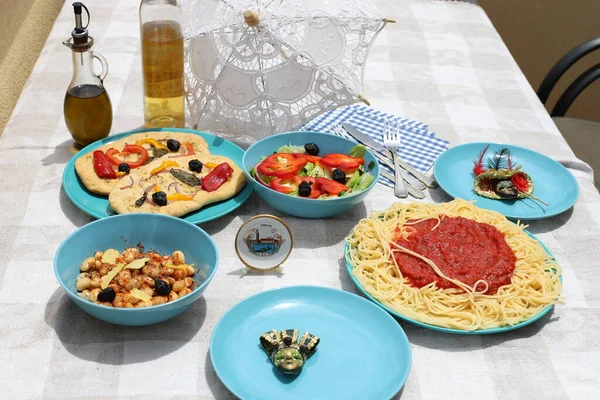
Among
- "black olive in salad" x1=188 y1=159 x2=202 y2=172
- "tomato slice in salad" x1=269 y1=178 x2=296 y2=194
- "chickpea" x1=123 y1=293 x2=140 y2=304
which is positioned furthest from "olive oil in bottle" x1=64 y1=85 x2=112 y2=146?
"chickpea" x1=123 y1=293 x2=140 y2=304

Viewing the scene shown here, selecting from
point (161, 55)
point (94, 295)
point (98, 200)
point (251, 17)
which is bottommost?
point (98, 200)

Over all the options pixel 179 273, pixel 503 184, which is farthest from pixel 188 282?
pixel 503 184

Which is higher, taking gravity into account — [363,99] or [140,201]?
[363,99]

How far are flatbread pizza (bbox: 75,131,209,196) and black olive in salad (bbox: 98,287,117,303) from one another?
20.3 inches

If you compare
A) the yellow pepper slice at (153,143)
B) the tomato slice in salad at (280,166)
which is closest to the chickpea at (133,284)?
the tomato slice in salad at (280,166)

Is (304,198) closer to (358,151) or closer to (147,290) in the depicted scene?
(358,151)

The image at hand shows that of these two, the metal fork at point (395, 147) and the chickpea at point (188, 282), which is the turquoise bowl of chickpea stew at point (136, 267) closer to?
the chickpea at point (188, 282)

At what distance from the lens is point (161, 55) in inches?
85.3

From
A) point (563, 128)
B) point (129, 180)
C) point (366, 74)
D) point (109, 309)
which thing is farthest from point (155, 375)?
point (563, 128)

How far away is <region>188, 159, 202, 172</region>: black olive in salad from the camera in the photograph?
2.05m

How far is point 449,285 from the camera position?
171 cm

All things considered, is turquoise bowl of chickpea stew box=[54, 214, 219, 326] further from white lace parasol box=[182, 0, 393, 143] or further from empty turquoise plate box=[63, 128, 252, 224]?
white lace parasol box=[182, 0, 393, 143]

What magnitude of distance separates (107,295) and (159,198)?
1.43ft

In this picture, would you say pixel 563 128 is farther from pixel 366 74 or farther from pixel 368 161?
pixel 368 161
